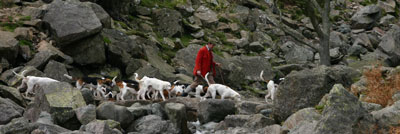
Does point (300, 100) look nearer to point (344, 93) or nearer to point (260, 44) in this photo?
point (344, 93)

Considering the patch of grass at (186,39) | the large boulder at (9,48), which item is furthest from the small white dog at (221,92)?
the patch of grass at (186,39)

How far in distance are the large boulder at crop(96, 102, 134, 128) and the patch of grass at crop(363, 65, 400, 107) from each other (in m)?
5.98

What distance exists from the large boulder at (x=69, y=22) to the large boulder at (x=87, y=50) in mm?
492

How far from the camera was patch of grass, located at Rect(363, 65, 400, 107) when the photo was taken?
10514 millimetres

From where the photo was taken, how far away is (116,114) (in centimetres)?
1288

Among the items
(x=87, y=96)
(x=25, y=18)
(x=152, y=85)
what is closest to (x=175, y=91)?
(x=152, y=85)

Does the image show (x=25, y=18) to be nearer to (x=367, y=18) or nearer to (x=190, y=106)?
(x=190, y=106)

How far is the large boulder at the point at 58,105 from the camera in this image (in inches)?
486

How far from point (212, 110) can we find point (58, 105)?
14.1 feet

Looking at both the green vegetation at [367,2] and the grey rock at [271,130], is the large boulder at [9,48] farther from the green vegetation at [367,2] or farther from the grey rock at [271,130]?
the green vegetation at [367,2]

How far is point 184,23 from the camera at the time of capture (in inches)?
1316

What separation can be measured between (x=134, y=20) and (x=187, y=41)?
12.4ft

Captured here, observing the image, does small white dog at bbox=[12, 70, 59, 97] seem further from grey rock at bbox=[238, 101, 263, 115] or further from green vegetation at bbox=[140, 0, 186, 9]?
green vegetation at bbox=[140, 0, 186, 9]

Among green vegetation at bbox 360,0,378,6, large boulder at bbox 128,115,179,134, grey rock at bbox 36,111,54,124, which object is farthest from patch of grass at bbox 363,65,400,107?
green vegetation at bbox 360,0,378,6
